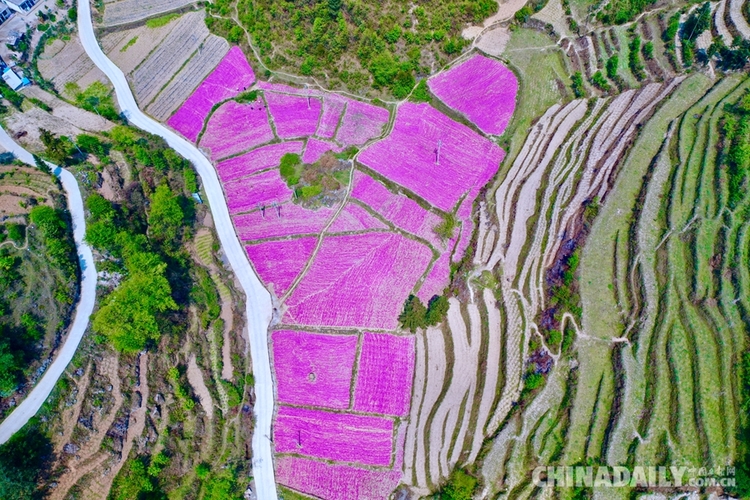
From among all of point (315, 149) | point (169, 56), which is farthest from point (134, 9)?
point (315, 149)

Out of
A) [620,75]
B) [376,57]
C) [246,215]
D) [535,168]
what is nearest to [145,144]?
[246,215]

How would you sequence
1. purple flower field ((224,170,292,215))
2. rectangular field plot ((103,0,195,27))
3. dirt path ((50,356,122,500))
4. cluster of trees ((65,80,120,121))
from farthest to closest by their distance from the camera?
1. rectangular field plot ((103,0,195,27))
2. cluster of trees ((65,80,120,121))
3. purple flower field ((224,170,292,215))
4. dirt path ((50,356,122,500))

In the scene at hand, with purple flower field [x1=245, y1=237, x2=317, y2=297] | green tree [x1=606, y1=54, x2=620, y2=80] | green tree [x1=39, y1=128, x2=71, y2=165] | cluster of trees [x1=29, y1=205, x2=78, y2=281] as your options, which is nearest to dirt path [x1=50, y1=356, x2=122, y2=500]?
cluster of trees [x1=29, y1=205, x2=78, y2=281]

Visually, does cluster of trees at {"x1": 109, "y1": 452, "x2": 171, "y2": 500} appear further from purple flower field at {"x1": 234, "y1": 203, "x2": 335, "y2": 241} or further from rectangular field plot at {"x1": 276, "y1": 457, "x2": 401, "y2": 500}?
purple flower field at {"x1": 234, "y1": 203, "x2": 335, "y2": 241}

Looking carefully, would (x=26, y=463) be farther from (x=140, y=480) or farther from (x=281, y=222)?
(x=281, y=222)

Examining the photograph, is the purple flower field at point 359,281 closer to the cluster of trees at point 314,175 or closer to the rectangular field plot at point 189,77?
the cluster of trees at point 314,175

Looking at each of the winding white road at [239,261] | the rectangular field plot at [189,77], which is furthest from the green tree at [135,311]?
the rectangular field plot at [189,77]

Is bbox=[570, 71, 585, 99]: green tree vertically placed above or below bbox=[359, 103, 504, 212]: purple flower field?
above
